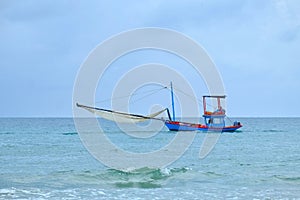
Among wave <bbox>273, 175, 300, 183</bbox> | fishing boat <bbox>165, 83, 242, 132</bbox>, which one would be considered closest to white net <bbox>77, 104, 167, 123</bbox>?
fishing boat <bbox>165, 83, 242, 132</bbox>

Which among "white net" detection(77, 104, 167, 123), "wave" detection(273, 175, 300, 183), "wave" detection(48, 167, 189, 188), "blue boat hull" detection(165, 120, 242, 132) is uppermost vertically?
"white net" detection(77, 104, 167, 123)

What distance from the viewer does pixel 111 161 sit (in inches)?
1305

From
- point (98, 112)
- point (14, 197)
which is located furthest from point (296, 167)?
point (98, 112)

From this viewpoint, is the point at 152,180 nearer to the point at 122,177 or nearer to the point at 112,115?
the point at 122,177

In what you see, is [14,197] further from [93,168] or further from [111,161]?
[111,161]

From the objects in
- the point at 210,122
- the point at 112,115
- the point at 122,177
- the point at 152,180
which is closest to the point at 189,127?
the point at 210,122

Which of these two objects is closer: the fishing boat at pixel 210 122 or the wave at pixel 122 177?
the wave at pixel 122 177

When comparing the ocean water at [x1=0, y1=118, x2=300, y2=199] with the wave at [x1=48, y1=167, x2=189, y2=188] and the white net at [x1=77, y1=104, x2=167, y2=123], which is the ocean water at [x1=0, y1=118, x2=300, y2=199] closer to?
the wave at [x1=48, y1=167, x2=189, y2=188]

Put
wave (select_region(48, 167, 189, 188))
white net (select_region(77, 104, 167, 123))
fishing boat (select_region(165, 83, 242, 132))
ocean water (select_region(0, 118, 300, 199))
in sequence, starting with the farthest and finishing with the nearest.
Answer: fishing boat (select_region(165, 83, 242, 132)) → white net (select_region(77, 104, 167, 123)) → wave (select_region(48, 167, 189, 188)) → ocean water (select_region(0, 118, 300, 199))

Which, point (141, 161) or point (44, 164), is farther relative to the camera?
point (141, 161)

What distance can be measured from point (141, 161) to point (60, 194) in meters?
14.1

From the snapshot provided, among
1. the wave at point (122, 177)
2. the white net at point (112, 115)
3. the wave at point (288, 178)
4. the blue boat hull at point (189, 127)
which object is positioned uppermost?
the white net at point (112, 115)

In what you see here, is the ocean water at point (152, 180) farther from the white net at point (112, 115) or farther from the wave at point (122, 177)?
the white net at point (112, 115)

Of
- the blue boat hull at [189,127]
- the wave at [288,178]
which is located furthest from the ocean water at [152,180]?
the blue boat hull at [189,127]
